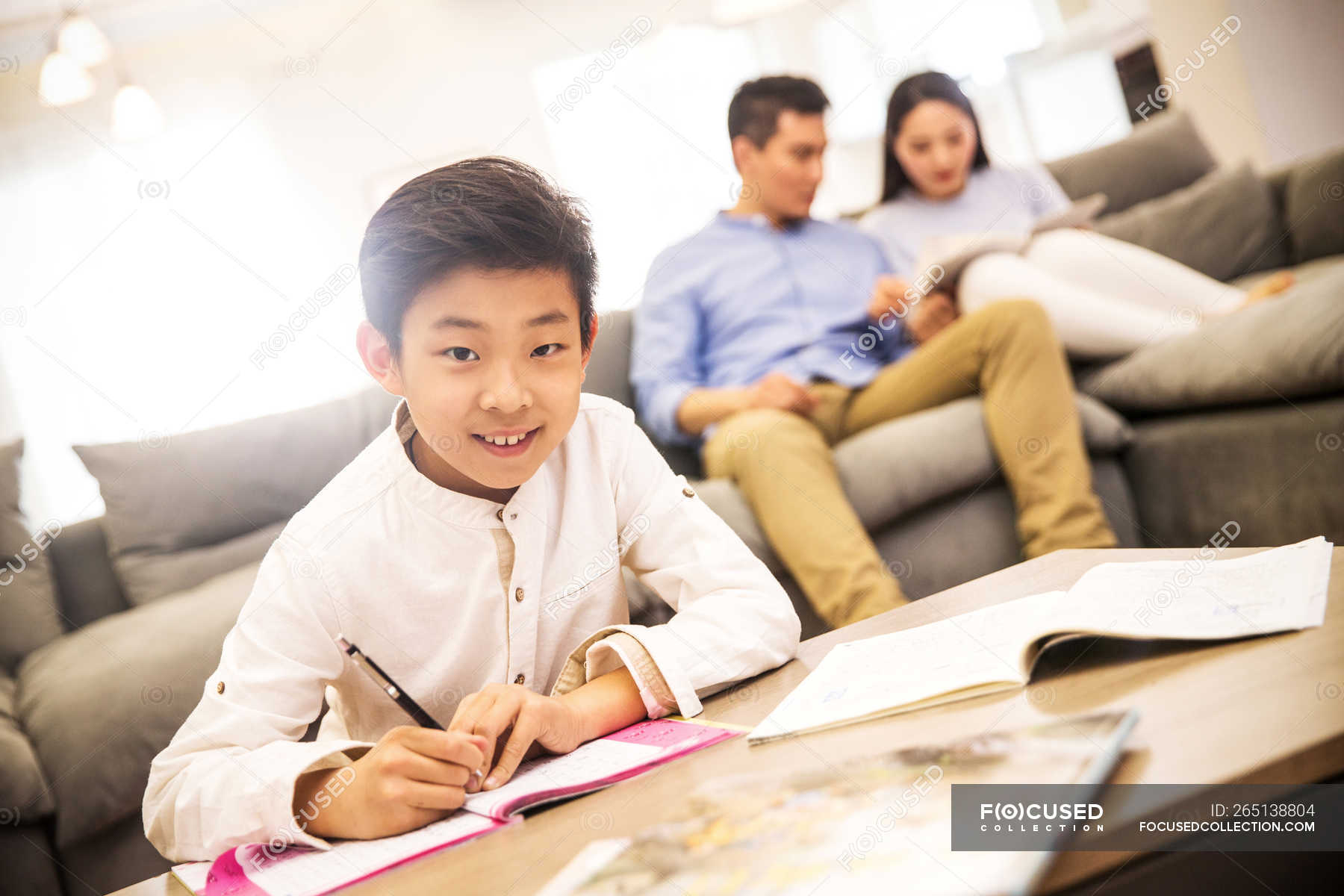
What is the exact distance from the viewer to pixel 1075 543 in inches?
57.4

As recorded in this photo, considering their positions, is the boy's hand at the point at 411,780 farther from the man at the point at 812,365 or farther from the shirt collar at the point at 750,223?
the shirt collar at the point at 750,223

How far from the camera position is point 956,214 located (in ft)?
6.92

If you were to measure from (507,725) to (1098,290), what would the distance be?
1.78 metres

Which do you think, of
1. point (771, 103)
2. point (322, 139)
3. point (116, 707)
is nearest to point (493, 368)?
point (116, 707)

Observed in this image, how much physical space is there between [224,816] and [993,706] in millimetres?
457

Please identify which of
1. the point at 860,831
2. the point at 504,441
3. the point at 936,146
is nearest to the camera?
the point at 860,831

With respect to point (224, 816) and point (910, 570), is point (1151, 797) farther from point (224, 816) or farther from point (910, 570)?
point (910, 570)

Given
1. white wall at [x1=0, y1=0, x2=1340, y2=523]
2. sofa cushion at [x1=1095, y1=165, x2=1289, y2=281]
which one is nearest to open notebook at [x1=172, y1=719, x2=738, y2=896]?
white wall at [x1=0, y1=0, x2=1340, y2=523]

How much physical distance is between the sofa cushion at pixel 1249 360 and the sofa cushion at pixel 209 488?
1.29 m

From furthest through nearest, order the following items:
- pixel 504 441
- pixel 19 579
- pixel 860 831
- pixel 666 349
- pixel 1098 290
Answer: pixel 1098 290
pixel 666 349
pixel 19 579
pixel 504 441
pixel 860 831

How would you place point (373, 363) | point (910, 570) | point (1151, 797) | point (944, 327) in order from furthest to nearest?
1. point (944, 327)
2. point (910, 570)
3. point (373, 363)
4. point (1151, 797)

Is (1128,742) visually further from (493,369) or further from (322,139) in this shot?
(322,139)

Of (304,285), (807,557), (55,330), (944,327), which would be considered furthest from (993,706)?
(55,330)

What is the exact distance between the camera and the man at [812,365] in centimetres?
142
